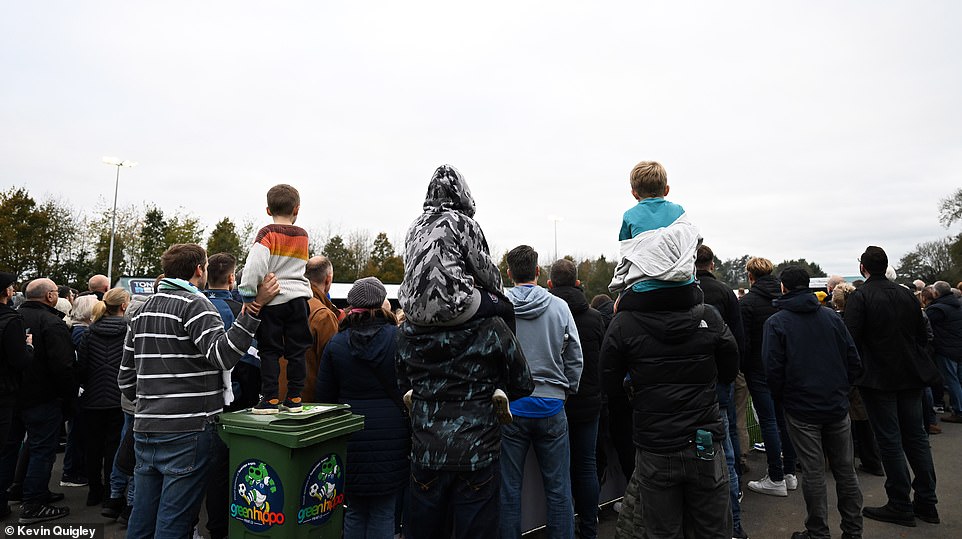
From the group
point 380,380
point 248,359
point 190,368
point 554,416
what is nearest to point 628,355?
point 554,416

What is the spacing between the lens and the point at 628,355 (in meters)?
2.94

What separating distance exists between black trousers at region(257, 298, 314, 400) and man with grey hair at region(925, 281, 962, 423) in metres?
10.2

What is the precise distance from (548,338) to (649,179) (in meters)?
1.37

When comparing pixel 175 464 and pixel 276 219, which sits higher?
pixel 276 219

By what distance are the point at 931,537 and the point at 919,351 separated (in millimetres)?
1556

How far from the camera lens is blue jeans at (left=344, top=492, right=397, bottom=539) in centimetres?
328

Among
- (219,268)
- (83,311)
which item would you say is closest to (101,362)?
(83,311)

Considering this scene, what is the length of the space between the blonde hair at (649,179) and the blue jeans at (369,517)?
8.06 ft

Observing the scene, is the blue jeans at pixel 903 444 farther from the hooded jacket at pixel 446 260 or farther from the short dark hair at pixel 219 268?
the short dark hair at pixel 219 268

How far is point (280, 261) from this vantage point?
3373mm

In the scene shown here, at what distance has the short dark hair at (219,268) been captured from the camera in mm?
4270

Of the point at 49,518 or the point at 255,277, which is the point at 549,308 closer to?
the point at 255,277

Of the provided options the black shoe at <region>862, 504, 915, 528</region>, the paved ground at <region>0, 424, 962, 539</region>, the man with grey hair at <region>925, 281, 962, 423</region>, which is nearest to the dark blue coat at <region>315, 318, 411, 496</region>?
the paved ground at <region>0, 424, 962, 539</region>

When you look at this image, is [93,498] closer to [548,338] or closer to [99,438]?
[99,438]
